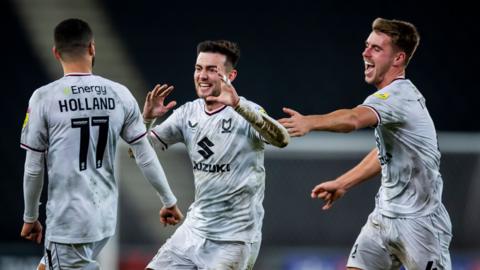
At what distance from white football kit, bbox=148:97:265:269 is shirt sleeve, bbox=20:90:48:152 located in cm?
107

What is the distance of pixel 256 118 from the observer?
16.3 ft

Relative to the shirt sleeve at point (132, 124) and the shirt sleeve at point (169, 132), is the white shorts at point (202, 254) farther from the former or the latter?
the shirt sleeve at point (132, 124)

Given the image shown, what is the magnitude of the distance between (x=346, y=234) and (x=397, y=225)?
136 inches

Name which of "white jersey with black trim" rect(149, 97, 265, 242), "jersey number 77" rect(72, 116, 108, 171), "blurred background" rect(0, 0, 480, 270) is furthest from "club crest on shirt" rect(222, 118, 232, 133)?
"blurred background" rect(0, 0, 480, 270)

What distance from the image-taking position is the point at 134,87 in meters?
10.5

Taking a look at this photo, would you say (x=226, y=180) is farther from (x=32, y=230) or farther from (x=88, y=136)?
(x=32, y=230)

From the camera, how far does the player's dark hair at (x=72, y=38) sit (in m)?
4.99

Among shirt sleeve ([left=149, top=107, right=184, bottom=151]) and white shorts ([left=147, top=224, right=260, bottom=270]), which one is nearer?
white shorts ([left=147, top=224, right=260, bottom=270])

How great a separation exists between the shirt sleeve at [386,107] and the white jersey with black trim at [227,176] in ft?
2.33

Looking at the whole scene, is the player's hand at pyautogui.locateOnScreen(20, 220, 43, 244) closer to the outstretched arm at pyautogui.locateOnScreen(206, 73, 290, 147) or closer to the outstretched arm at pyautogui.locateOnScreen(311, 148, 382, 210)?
the outstretched arm at pyautogui.locateOnScreen(206, 73, 290, 147)

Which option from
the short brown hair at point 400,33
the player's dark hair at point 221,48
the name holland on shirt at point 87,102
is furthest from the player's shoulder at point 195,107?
the short brown hair at point 400,33

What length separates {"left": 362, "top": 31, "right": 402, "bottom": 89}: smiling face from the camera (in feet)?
18.1

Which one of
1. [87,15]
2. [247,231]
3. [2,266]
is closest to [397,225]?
[247,231]

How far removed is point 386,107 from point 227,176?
989 mm
